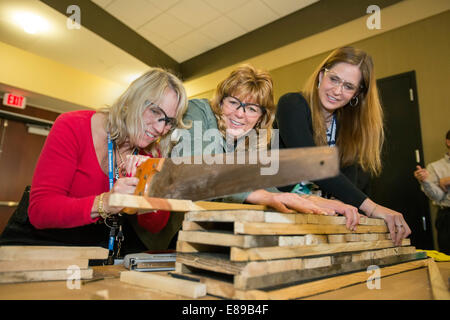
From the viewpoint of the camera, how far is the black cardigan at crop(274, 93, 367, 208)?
1390 mm

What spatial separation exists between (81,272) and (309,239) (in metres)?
0.68

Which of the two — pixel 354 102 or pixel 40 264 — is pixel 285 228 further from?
pixel 354 102

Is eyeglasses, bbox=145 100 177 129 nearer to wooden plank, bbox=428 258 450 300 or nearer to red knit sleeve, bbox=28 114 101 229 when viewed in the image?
red knit sleeve, bbox=28 114 101 229

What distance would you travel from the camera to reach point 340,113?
75.2 inches

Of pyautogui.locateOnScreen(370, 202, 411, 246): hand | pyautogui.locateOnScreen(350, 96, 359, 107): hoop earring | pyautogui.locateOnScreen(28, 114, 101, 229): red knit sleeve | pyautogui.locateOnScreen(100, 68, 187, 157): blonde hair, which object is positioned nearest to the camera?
pyautogui.locateOnScreen(28, 114, 101, 229): red knit sleeve

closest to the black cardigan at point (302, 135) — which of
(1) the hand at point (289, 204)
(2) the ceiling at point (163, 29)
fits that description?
(1) the hand at point (289, 204)

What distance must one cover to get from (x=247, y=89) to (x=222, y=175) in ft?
3.08

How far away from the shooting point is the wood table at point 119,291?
0.70m

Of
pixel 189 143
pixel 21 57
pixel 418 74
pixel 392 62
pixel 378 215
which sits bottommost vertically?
pixel 378 215

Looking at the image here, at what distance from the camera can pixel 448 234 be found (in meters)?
3.27

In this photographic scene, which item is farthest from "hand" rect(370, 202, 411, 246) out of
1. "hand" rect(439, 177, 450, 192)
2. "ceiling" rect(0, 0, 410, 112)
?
"ceiling" rect(0, 0, 410, 112)

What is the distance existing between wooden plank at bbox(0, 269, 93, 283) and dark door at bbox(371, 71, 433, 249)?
4005 mm
